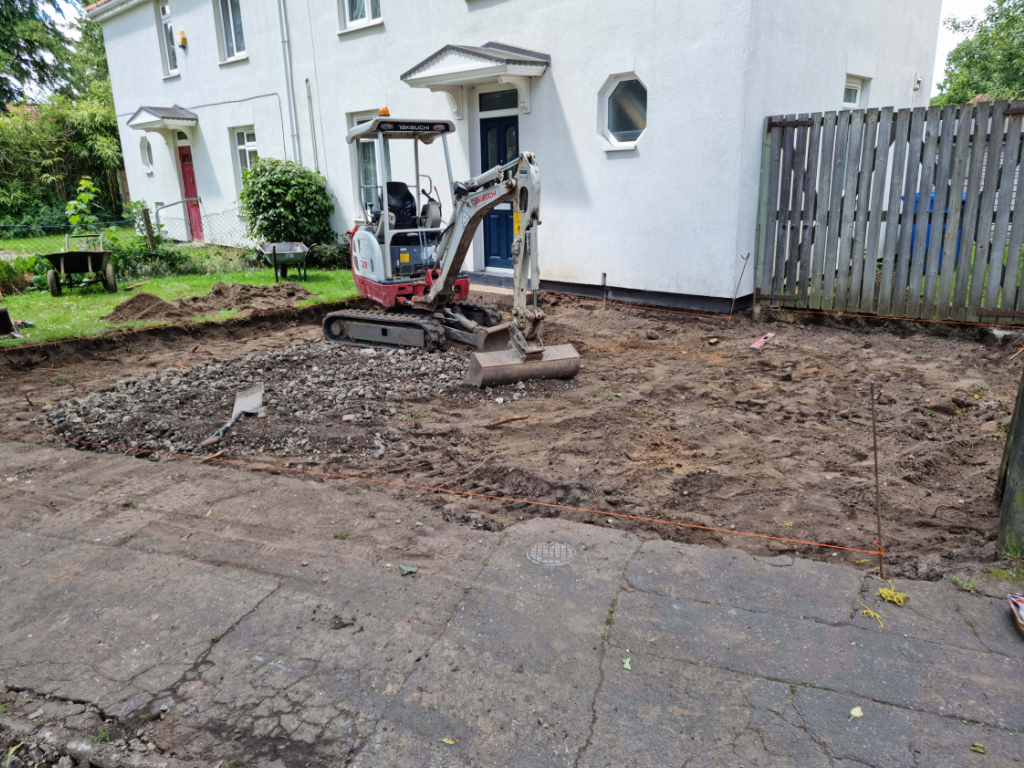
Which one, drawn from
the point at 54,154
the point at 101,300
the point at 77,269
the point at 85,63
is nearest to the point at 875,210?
the point at 101,300

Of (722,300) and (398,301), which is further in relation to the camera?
(722,300)

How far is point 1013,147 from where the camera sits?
715 cm

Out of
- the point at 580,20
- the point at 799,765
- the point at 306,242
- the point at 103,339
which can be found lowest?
the point at 799,765

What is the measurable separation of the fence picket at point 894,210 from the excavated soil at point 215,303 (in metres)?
8.09

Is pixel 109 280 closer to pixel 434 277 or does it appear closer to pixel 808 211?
pixel 434 277

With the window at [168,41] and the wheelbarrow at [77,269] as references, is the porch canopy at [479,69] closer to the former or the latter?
the wheelbarrow at [77,269]

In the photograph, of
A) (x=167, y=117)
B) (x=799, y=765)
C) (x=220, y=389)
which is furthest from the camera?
(x=167, y=117)

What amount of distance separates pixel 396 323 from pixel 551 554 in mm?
4923

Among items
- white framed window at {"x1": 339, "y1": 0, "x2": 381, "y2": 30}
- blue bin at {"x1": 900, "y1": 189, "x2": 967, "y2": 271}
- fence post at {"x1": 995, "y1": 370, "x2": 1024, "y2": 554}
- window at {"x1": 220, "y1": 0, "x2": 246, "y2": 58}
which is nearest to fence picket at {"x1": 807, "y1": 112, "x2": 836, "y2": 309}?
blue bin at {"x1": 900, "y1": 189, "x2": 967, "y2": 271}

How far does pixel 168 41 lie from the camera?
17719 millimetres

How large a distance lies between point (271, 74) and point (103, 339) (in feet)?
29.5

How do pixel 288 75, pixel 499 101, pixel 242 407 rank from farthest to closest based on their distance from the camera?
pixel 288 75 → pixel 499 101 → pixel 242 407

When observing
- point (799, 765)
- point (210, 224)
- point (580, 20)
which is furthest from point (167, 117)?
point (799, 765)

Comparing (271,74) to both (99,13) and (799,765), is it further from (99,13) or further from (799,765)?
(799,765)
